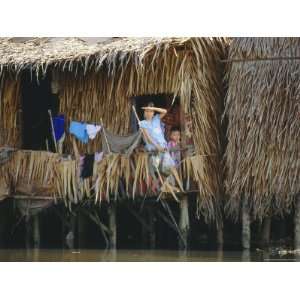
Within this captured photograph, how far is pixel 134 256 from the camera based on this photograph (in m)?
13.9

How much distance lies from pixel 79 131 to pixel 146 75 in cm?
167

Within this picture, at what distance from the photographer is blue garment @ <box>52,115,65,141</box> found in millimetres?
15656

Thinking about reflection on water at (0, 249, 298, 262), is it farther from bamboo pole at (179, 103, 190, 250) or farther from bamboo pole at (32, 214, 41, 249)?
bamboo pole at (32, 214, 41, 249)

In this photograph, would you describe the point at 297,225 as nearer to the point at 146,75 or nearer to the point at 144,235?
the point at 144,235

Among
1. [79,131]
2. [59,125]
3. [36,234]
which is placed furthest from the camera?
[36,234]

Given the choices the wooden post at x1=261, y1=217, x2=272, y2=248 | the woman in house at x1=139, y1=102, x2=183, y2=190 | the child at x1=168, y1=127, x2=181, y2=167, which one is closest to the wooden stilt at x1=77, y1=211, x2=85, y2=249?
the woman in house at x1=139, y1=102, x2=183, y2=190

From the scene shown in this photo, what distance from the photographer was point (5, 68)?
15539mm

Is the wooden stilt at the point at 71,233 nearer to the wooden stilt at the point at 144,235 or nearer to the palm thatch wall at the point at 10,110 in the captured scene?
the wooden stilt at the point at 144,235

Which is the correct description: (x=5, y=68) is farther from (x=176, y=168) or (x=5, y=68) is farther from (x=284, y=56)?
(x=284, y=56)

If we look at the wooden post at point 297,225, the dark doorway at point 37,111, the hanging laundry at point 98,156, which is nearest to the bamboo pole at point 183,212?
the hanging laundry at point 98,156

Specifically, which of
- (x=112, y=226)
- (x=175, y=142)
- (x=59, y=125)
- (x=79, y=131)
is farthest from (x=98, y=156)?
(x=175, y=142)

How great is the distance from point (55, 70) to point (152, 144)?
8.05 feet

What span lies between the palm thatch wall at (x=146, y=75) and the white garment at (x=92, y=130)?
0.35 feet
